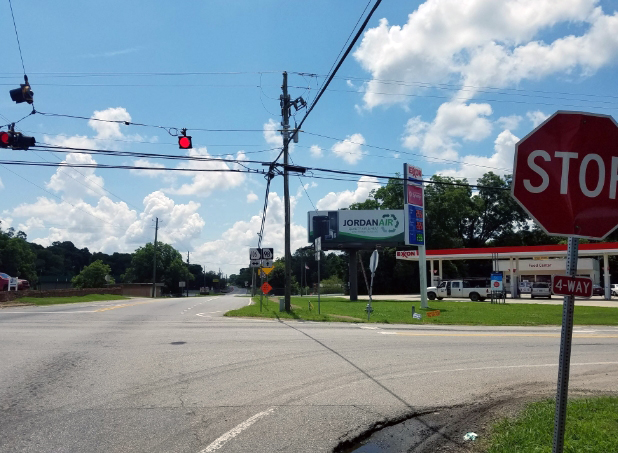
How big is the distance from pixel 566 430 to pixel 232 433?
3.60 meters

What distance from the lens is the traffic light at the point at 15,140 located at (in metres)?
15.4

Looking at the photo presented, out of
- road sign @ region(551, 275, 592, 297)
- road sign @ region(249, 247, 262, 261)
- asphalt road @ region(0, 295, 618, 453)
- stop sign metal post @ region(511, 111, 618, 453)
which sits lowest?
asphalt road @ region(0, 295, 618, 453)

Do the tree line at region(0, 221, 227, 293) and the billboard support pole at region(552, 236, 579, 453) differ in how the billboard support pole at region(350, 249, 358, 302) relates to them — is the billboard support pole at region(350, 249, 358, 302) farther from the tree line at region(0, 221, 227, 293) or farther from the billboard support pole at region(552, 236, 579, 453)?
the tree line at region(0, 221, 227, 293)

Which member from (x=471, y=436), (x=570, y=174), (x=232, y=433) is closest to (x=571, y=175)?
(x=570, y=174)

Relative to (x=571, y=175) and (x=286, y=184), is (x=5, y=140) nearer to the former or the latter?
(x=286, y=184)

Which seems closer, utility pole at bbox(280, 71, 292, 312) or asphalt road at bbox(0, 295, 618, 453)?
asphalt road at bbox(0, 295, 618, 453)

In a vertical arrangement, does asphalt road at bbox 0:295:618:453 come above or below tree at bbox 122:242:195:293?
below

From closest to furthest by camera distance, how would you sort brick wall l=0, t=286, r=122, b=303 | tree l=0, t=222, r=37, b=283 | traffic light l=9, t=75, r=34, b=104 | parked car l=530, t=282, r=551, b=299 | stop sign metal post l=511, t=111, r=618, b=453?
stop sign metal post l=511, t=111, r=618, b=453 → traffic light l=9, t=75, r=34, b=104 → brick wall l=0, t=286, r=122, b=303 → parked car l=530, t=282, r=551, b=299 → tree l=0, t=222, r=37, b=283

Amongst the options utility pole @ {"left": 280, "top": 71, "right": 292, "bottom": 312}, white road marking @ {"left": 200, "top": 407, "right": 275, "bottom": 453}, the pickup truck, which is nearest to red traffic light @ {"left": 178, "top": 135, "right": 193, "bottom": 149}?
utility pole @ {"left": 280, "top": 71, "right": 292, "bottom": 312}

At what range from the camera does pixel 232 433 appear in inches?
246

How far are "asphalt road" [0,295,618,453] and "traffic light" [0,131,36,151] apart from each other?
5119 mm

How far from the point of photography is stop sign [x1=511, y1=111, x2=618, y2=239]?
363 cm

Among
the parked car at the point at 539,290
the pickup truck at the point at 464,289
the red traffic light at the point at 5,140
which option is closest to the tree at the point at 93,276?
the pickup truck at the point at 464,289

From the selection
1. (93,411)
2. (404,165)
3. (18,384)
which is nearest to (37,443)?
(93,411)
